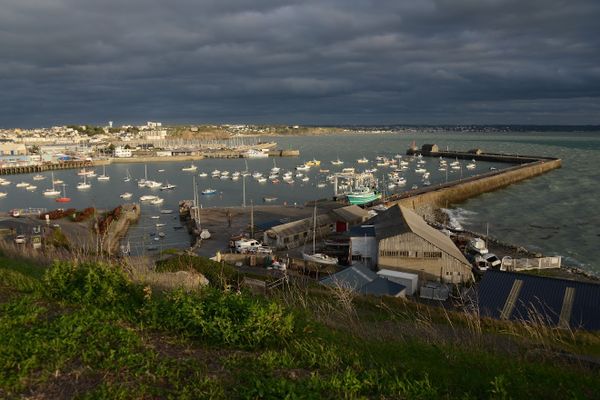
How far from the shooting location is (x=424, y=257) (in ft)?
50.8

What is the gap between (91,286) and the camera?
4.83 m

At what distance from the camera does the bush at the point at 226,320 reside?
12.6ft

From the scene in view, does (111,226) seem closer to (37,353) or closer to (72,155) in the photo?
(37,353)

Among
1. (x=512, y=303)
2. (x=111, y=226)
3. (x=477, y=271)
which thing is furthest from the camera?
(x=111, y=226)

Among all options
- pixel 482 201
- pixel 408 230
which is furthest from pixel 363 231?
pixel 482 201

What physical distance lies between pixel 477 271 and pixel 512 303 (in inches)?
275

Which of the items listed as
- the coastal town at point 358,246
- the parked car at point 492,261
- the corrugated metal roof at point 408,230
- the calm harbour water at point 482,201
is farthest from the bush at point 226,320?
the calm harbour water at point 482,201

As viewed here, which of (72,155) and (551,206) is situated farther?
(72,155)

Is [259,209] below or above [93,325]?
below

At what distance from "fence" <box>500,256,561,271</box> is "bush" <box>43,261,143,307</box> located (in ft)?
53.0

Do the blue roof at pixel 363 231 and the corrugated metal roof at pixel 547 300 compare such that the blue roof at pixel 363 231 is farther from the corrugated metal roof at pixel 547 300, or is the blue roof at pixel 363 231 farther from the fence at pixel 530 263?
the corrugated metal roof at pixel 547 300

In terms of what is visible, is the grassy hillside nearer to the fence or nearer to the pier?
the fence

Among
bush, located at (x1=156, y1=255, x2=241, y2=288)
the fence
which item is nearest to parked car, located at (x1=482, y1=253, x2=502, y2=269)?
the fence

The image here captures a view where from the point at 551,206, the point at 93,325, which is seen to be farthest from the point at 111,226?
→ the point at 551,206
